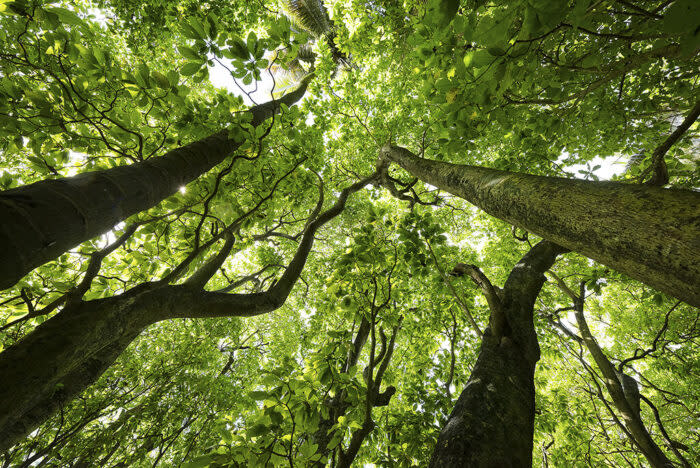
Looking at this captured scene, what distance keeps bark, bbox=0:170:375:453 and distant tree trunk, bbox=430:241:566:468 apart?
1949 mm

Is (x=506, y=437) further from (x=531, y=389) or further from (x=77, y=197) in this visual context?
(x=77, y=197)

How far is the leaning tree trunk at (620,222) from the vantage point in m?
0.83

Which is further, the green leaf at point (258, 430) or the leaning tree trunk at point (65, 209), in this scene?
the green leaf at point (258, 430)

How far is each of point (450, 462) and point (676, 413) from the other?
1711 cm

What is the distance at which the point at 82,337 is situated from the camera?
1.47m

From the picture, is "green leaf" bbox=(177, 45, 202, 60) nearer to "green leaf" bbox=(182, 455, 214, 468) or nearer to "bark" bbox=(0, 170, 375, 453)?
"bark" bbox=(0, 170, 375, 453)

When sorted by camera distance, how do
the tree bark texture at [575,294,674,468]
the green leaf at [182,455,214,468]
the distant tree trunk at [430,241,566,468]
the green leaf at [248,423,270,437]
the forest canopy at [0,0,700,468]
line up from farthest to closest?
the tree bark texture at [575,294,674,468], the green leaf at [248,423,270,437], the green leaf at [182,455,214,468], the distant tree trunk at [430,241,566,468], the forest canopy at [0,0,700,468]

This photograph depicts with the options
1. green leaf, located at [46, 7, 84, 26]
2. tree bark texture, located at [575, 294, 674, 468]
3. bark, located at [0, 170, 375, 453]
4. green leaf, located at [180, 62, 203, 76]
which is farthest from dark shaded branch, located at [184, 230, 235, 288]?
tree bark texture, located at [575, 294, 674, 468]

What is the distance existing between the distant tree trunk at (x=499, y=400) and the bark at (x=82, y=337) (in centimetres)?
195

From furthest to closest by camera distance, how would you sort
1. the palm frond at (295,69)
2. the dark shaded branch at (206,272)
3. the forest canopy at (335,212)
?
the palm frond at (295,69) < the dark shaded branch at (206,272) < the forest canopy at (335,212)

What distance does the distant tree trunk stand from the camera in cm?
142

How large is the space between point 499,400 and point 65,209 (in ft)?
8.71

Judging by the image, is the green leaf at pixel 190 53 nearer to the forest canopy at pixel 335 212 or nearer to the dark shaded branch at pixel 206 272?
the forest canopy at pixel 335 212

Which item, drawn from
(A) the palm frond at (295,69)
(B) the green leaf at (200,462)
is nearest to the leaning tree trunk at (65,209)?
(B) the green leaf at (200,462)
